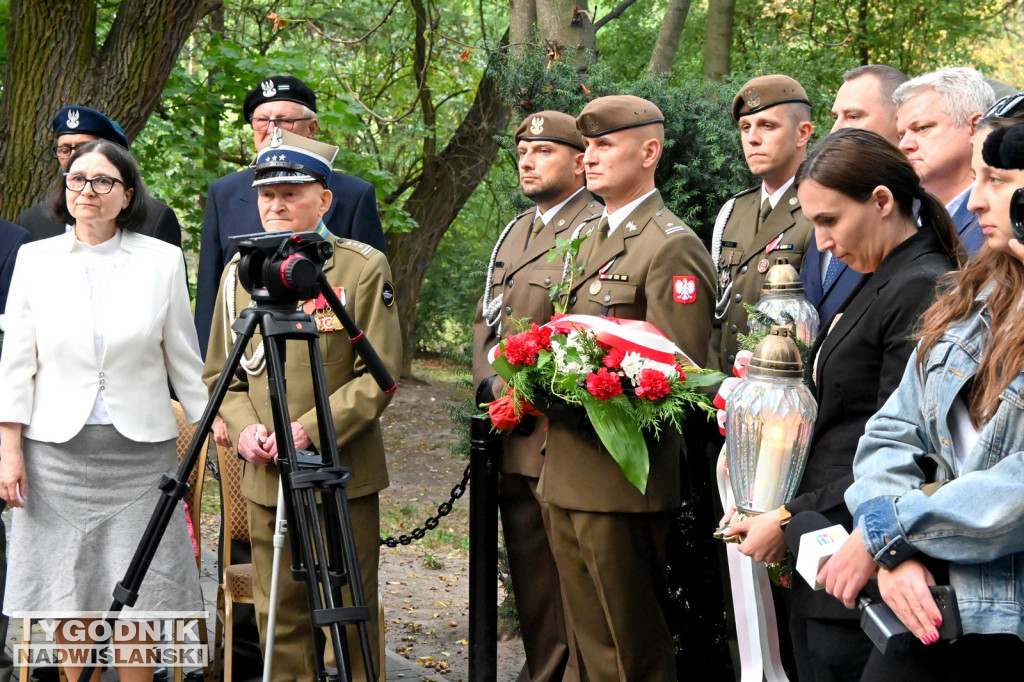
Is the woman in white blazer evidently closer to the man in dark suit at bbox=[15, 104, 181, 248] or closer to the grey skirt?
the grey skirt

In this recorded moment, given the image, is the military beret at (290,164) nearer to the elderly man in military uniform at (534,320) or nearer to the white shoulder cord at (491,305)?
the elderly man in military uniform at (534,320)

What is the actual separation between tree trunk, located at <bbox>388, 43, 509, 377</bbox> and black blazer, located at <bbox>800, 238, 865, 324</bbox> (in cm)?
921

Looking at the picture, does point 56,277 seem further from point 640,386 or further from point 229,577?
point 640,386

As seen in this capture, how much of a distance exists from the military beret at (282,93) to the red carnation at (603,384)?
2911 mm

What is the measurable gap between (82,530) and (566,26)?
4062mm

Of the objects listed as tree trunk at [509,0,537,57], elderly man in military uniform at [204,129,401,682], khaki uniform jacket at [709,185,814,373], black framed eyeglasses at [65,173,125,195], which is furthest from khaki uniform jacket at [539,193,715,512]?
tree trunk at [509,0,537,57]

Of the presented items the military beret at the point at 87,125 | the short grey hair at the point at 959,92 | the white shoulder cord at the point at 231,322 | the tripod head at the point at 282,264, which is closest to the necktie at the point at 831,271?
the short grey hair at the point at 959,92

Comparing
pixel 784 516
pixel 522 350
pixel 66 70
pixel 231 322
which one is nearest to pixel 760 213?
pixel 522 350

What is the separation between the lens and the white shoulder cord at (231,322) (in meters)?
4.34

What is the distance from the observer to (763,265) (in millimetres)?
4383

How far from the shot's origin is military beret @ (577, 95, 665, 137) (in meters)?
4.46

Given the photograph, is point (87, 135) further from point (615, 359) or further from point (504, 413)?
point (615, 359)

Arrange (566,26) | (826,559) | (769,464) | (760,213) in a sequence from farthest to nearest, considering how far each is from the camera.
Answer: (566,26) → (760,213) → (769,464) → (826,559)

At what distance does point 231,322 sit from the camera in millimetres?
4441
